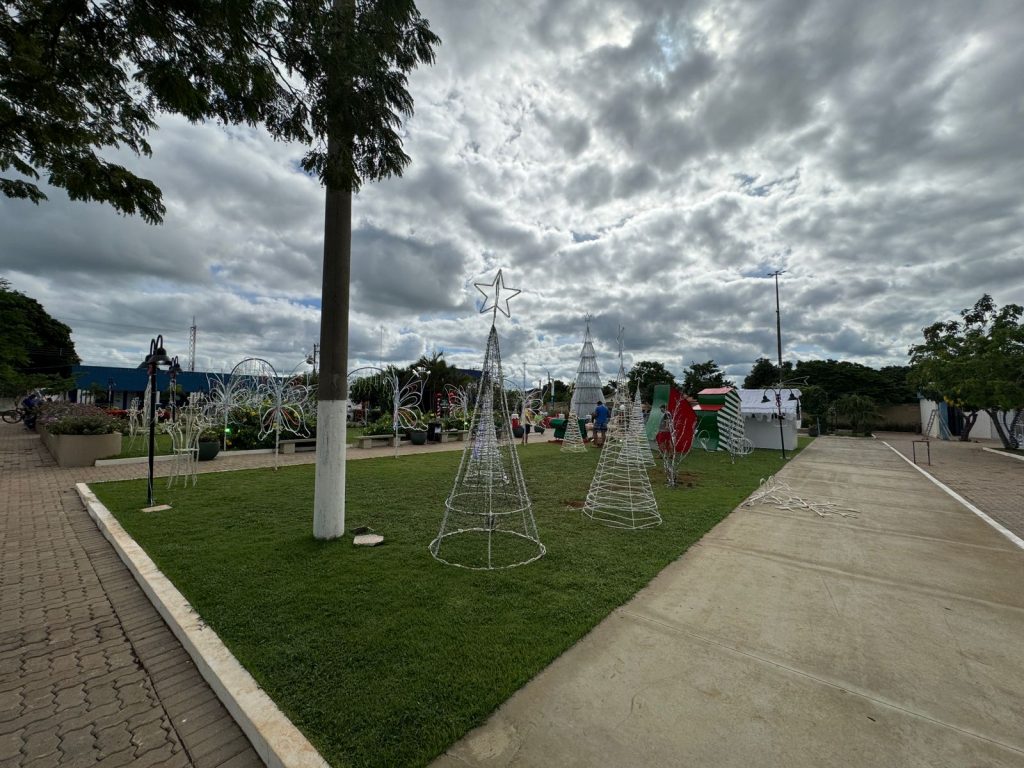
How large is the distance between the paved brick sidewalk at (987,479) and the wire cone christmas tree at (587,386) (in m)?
16.0

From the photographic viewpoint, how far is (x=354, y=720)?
7.89 feet

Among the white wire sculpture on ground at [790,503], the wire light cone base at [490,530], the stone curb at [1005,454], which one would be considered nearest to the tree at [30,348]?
the wire light cone base at [490,530]

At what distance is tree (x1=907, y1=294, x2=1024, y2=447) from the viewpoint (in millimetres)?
18016

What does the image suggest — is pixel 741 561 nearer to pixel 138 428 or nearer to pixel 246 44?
pixel 246 44

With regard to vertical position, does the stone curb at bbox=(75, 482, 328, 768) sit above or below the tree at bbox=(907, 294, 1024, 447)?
below

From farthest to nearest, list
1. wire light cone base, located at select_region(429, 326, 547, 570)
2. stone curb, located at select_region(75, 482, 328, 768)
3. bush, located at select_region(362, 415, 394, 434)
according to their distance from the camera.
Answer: bush, located at select_region(362, 415, 394, 434) < wire light cone base, located at select_region(429, 326, 547, 570) < stone curb, located at select_region(75, 482, 328, 768)

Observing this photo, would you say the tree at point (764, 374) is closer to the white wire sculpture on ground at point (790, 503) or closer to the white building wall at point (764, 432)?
the white building wall at point (764, 432)

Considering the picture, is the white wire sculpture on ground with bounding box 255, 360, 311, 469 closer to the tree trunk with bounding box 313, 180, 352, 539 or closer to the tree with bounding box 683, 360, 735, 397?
the tree trunk with bounding box 313, 180, 352, 539

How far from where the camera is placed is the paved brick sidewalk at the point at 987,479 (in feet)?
26.2

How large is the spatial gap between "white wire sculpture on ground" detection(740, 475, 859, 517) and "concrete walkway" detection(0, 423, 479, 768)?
840 cm

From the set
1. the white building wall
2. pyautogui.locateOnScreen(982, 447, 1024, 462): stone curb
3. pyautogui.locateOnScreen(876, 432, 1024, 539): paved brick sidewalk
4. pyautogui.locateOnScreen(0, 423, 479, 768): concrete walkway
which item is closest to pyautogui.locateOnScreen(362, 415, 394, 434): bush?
pyautogui.locateOnScreen(0, 423, 479, 768): concrete walkway

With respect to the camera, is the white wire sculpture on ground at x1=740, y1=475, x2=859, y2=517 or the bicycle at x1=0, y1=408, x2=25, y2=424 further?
the bicycle at x1=0, y1=408, x2=25, y2=424

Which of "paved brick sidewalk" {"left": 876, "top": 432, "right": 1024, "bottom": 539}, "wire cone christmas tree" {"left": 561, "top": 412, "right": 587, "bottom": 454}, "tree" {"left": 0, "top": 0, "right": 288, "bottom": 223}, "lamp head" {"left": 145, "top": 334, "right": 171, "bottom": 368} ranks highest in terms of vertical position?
"tree" {"left": 0, "top": 0, "right": 288, "bottom": 223}

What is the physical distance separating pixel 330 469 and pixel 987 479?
16.4 m
